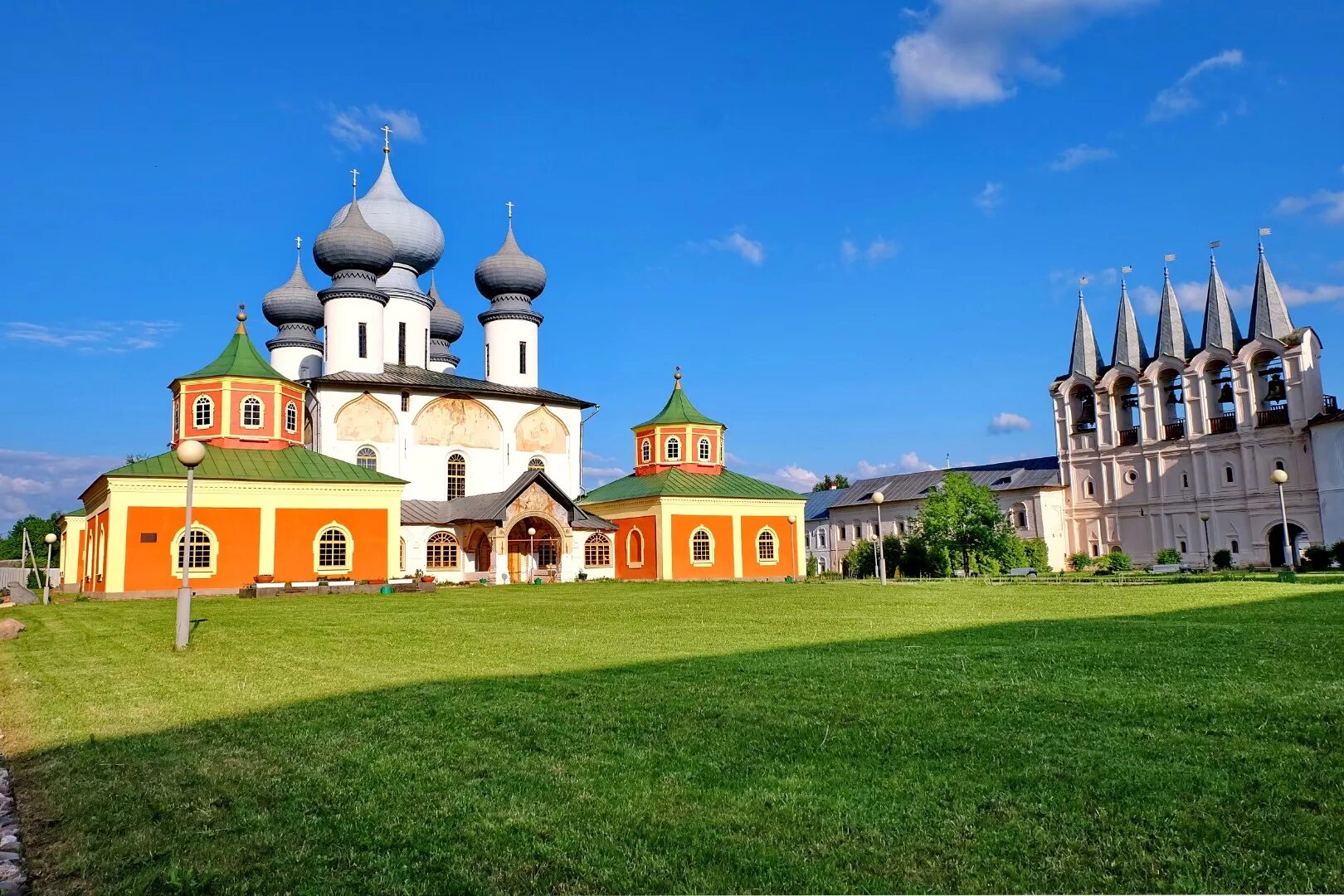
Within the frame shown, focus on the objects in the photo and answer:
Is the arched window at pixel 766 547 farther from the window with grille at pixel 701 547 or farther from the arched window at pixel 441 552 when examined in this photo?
the arched window at pixel 441 552

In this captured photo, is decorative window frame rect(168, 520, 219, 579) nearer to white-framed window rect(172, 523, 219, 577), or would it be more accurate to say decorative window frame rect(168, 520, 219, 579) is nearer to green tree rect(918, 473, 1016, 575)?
white-framed window rect(172, 523, 219, 577)

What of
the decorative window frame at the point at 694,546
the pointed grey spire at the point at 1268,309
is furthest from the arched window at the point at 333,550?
the pointed grey spire at the point at 1268,309

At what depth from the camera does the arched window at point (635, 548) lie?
41219mm

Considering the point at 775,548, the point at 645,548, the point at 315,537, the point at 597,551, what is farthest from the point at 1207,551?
the point at 315,537

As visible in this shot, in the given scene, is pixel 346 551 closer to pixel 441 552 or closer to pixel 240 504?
pixel 240 504

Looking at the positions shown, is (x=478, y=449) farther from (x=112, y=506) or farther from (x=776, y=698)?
(x=776, y=698)

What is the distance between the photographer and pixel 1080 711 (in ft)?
20.1

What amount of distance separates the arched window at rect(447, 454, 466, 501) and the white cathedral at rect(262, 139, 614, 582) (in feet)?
0.17

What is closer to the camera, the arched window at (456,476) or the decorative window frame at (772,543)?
the arched window at (456,476)

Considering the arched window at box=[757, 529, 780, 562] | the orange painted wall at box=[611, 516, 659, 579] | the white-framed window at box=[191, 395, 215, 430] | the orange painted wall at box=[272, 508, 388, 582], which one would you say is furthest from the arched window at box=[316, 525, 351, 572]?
the arched window at box=[757, 529, 780, 562]

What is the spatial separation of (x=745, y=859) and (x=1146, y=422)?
58.5 metres

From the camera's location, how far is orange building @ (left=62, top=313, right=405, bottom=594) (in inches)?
1177

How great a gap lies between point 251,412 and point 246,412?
0.20m

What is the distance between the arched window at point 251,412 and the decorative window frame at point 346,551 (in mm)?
5260
